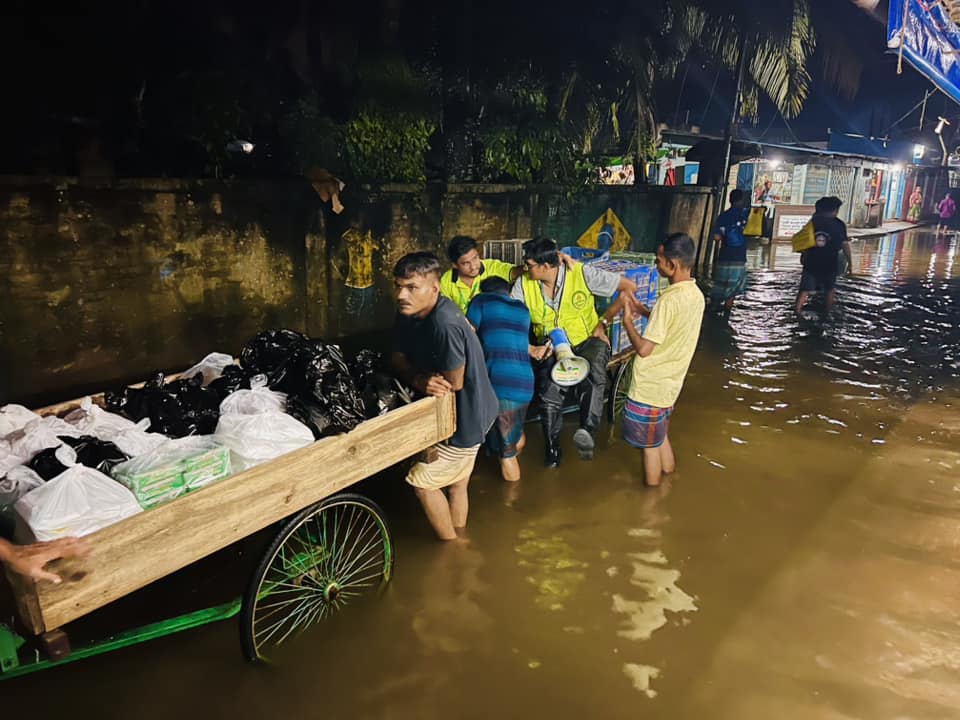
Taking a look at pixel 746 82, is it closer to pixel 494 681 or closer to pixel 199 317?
pixel 199 317

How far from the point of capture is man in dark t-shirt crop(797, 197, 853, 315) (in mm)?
9055

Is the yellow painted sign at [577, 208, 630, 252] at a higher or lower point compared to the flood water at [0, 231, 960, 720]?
higher

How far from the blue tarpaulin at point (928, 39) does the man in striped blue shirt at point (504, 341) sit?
8.23m

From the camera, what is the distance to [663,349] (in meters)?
4.25

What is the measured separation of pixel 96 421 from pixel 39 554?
106 cm

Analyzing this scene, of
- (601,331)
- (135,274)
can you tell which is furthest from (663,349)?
(135,274)

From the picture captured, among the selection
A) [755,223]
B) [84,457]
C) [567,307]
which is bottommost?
[84,457]

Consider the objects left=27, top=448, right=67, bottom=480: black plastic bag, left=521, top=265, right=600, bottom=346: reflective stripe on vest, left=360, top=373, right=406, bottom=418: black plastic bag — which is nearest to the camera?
left=27, top=448, right=67, bottom=480: black plastic bag

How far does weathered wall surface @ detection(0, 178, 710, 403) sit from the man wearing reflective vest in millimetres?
3072

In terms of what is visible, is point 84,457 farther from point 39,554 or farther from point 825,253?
point 825,253

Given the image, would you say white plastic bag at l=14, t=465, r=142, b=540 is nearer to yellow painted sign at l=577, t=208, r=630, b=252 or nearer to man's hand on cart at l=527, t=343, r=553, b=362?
man's hand on cart at l=527, t=343, r=553, b=362

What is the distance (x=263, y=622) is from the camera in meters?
3.13

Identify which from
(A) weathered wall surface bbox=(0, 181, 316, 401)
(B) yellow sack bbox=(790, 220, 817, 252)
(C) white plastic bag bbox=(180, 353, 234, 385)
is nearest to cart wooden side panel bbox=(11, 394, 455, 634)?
(C) white plastic bag bbox=(180, 353, 234, 385)

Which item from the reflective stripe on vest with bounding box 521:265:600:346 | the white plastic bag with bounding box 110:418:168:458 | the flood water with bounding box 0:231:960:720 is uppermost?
the reflective stripe on vest with bounding box 521:265:600:346
